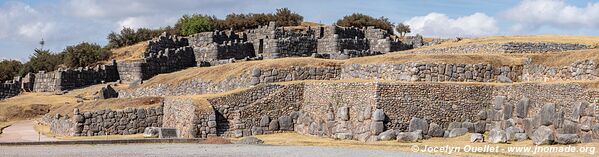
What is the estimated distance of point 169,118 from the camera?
4653 centimetres

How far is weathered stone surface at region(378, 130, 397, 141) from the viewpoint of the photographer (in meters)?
39.7

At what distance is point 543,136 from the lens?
34719 millimetres

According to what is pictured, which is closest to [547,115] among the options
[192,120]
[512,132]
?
[512,132]

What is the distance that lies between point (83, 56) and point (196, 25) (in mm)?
12946

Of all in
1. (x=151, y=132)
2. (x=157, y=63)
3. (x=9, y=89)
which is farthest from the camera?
(x=9, y=89)

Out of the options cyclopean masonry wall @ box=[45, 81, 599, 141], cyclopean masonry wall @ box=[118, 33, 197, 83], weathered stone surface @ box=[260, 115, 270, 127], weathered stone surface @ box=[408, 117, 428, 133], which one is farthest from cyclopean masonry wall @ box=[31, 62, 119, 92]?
weathered stone surface @ box=[408, 117, 428, 133]

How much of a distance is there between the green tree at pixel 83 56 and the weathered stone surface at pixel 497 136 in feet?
154

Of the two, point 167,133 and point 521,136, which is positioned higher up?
point 521,136

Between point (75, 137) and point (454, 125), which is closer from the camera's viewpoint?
point (454, 125)

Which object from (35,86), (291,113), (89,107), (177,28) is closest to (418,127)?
(291,113)

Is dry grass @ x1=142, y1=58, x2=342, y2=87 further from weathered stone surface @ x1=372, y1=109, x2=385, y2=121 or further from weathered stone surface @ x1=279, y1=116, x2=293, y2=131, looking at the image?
weathered stone surface @ x1=372, y1=109, x2=385, y2=121

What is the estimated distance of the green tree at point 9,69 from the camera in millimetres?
80312

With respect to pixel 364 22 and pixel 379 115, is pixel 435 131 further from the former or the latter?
pixel 364 22

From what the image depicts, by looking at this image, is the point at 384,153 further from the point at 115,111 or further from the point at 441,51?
the point at 441,51
